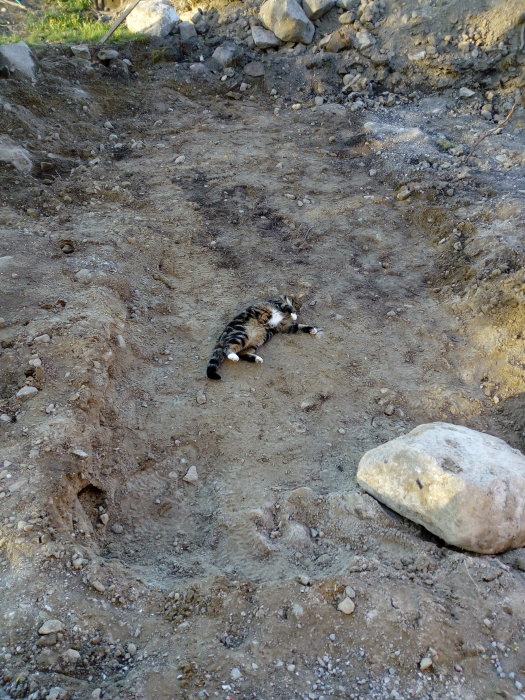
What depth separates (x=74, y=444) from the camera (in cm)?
460

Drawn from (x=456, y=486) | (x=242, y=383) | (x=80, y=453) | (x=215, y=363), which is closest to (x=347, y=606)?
(x=456, y=486)

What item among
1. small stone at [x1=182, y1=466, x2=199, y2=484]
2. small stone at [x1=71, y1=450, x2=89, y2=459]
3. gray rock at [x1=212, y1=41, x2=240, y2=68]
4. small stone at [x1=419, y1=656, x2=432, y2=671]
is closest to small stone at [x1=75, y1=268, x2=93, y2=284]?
small stone at [x1=71, y1=450, x2=89, y2=459]

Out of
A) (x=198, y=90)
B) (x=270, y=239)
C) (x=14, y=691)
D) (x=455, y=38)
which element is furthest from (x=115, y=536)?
(x=455, y=38)

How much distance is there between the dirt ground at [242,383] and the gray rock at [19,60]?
476 millimetres

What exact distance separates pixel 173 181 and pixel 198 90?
137 inches

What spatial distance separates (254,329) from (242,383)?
0.75m

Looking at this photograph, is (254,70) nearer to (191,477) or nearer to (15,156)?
(15,156)

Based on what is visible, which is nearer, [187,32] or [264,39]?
[264,39]

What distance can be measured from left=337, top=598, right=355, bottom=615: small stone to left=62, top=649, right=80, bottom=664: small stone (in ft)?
5.30

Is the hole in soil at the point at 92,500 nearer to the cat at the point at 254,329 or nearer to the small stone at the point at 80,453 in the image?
the small stone at the point at 80,453

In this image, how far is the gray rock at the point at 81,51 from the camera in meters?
10.8

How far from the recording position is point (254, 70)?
11562 mm

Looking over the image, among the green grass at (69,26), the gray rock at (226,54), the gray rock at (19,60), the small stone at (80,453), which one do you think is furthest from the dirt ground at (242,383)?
the green grass at (69,26)

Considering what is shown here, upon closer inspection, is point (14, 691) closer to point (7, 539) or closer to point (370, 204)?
point (7, 539)
